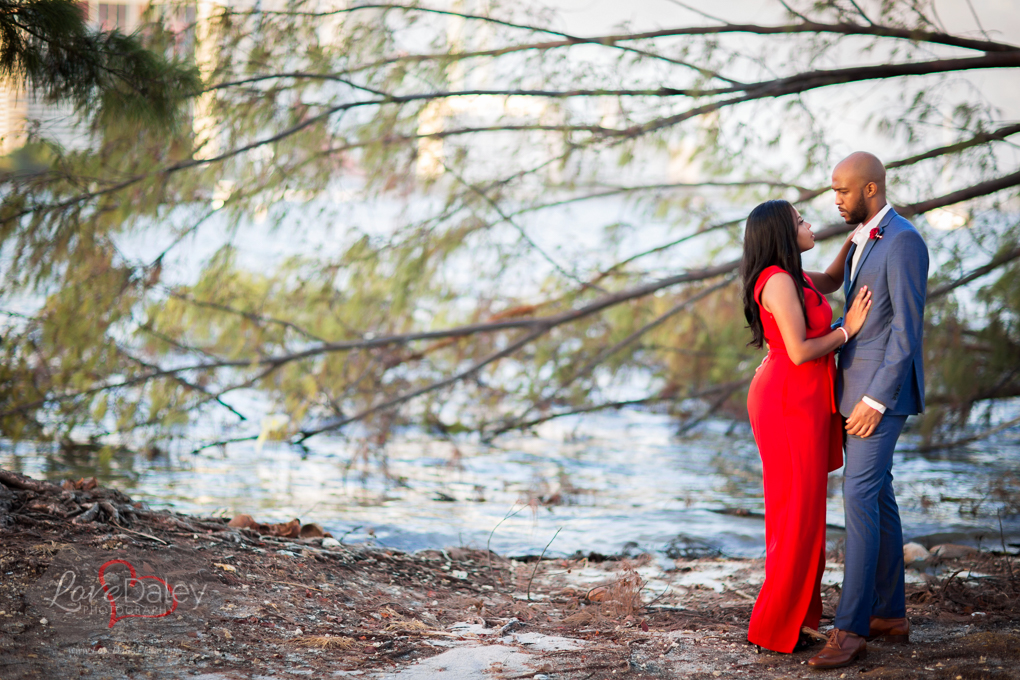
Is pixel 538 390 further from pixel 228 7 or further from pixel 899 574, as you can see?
pixel 899 574

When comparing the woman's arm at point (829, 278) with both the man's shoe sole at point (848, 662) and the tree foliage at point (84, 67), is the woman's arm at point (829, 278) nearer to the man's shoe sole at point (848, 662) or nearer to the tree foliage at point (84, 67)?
the man's shoe sole at point (848, 662)

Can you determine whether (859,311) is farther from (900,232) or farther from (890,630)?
(890,630)

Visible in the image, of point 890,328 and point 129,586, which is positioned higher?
point 890,328

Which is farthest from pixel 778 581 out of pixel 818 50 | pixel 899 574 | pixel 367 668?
pixel 818 50

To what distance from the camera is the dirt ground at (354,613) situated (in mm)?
2807

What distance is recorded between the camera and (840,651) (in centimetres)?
296

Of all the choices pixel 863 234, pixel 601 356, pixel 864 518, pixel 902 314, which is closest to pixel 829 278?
pixel 863 234

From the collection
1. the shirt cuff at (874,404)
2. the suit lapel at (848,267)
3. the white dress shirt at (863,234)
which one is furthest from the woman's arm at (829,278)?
the shirt cuff at (874,404)

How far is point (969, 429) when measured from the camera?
9180mm

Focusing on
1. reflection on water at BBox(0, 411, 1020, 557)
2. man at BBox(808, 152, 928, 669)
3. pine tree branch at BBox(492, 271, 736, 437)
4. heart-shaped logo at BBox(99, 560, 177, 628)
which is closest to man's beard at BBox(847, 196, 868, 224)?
man at BBox(808, 152, 928, 669)

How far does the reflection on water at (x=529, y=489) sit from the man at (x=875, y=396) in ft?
6.21

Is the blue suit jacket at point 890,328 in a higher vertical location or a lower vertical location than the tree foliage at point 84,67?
lower

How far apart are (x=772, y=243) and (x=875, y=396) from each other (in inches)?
26.4

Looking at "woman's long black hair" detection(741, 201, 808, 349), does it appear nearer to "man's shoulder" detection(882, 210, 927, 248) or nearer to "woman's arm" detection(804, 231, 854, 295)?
"man's shoulder" detection(882, 210, 927, 248)
